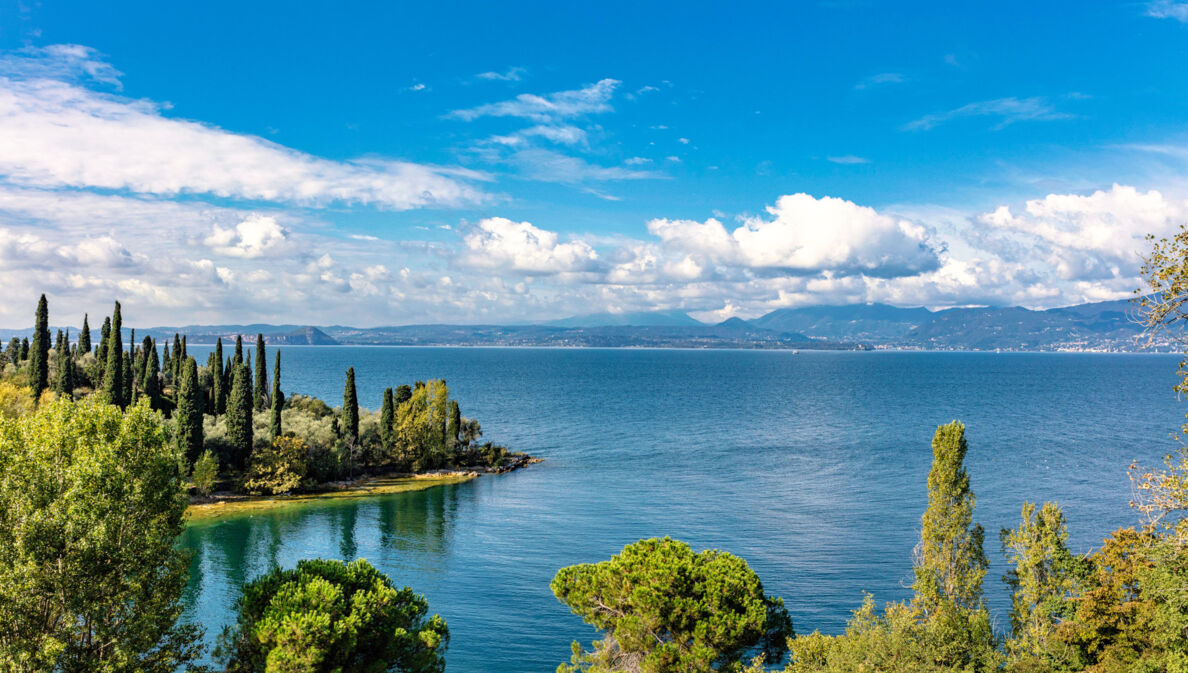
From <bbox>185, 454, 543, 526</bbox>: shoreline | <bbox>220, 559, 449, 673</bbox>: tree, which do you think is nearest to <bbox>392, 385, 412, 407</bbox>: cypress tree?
<bbox>185, 454, 543, 526</bbox>: shoreline

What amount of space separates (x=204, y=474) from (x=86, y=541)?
53861 mm

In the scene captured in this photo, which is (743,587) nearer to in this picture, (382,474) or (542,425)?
A: (382,474)

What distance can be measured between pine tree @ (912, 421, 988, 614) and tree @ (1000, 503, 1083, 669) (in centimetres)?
182

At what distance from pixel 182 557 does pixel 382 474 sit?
6620cm

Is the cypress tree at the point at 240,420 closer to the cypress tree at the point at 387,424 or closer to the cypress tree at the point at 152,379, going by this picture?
the cypress tree at the point at 152,379

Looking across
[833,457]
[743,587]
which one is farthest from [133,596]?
[833,457]

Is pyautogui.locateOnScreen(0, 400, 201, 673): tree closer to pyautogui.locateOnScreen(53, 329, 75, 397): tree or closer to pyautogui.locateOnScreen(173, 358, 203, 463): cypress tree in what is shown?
pyautogui.locateOnScreen(173, 358, 203, 463): cypress tree

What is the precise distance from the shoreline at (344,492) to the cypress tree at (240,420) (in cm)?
620

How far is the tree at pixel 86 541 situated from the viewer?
2045cm

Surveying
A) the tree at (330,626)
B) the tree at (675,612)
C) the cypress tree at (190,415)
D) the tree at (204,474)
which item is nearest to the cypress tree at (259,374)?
the cypress tree at (190,415)

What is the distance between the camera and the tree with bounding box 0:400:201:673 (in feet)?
67.1

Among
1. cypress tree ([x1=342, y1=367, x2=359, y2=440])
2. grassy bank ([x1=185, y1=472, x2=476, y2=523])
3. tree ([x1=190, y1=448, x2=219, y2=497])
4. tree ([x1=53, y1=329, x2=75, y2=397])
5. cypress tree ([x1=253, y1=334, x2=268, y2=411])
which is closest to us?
grassy bank ([x1=185, y1=472, x2=476, y2=523])

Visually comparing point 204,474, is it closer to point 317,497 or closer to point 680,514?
point 317,497

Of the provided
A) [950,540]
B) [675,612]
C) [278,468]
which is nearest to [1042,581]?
[950,540]
